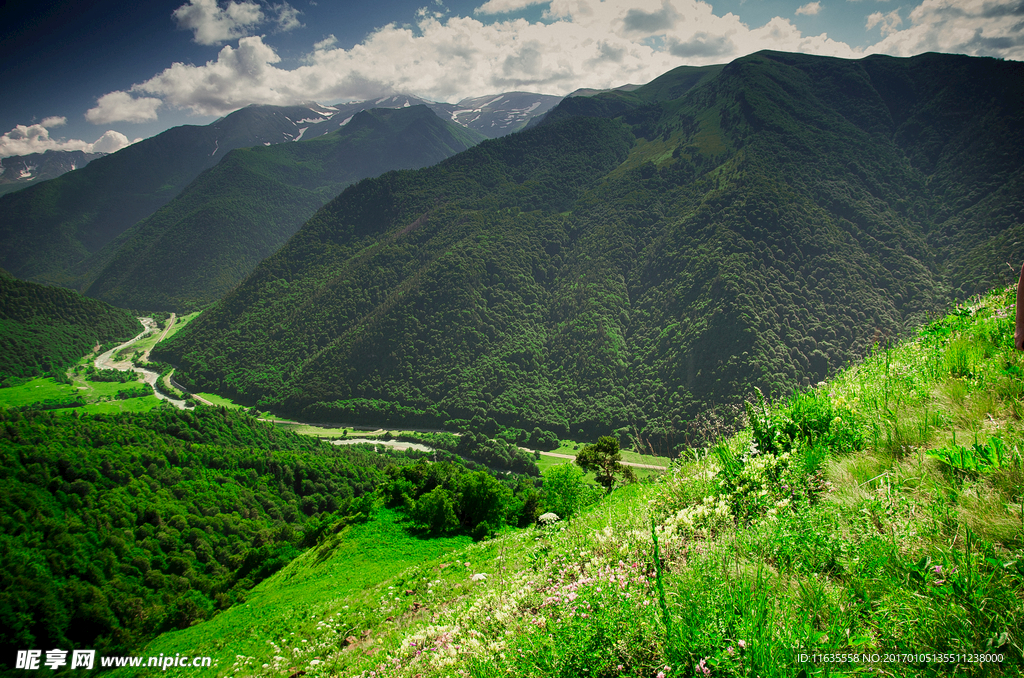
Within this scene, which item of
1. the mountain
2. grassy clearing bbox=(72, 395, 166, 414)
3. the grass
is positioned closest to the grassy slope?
the mountain

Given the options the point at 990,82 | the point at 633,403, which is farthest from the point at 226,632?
the point at 990,82

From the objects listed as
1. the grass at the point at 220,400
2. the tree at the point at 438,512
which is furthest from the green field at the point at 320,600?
the grass at the point at 220,400

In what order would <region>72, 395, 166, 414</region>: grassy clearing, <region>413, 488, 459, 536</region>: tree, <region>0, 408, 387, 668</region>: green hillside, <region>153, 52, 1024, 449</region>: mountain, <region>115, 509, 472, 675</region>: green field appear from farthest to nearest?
<region>72, 395, 166, 414</region>: grassy clearing, <region>153, 52, 1024, 449</region>: mountain, <region>0, 408, 387, 668</region>: green hillside, <region>413, 488, 459, 536</region>: tree, <region>115, 509, 472, 675</region>: green field

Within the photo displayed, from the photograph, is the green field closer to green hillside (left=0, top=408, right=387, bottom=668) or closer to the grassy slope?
the grassy slope

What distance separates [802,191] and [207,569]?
19764 centimetres

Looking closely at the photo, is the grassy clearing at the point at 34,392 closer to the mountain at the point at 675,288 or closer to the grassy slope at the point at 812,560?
the mountain at the point at 675,288

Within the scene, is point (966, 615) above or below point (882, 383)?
below

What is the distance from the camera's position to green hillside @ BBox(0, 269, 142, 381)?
166 meters

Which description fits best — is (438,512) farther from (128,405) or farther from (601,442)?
(128,405)

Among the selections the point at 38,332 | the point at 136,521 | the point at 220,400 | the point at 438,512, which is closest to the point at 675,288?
the point at 438,512

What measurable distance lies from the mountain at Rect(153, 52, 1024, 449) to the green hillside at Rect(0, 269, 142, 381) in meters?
37.4

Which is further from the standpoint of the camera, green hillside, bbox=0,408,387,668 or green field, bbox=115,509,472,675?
green hillside, bbox=0,408,387,668

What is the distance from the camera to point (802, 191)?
158125 millimetres

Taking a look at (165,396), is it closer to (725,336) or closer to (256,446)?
(256,446)
